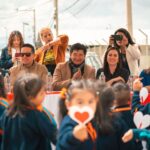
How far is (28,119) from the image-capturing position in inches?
121

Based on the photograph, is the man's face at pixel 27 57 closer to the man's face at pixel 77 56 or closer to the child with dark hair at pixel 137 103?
the man's face at pixel 77 56

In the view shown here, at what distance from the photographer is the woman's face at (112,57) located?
5.50 meters

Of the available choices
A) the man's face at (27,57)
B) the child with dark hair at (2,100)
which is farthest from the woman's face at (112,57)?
the child with dark hair at (2,100)

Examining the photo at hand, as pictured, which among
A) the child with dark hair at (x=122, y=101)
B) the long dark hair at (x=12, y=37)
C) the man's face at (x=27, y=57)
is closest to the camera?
the child with dark hair at (x=122, y=101)

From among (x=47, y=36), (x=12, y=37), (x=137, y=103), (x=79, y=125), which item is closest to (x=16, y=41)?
(x=12, y=37)

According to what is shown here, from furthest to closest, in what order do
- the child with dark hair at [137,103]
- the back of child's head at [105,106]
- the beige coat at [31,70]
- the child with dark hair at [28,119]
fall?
the beige coat at [31,70] → the child with dark hair at [137,103] → the child with dark hair at [28,119] → the back of child's head at [105,106]

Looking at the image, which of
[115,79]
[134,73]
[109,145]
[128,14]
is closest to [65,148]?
[109,145]

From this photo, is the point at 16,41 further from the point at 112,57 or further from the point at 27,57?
the point at 112,57

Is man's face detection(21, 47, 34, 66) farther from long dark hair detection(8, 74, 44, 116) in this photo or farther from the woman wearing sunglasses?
long dark hair detection(8, 74, 44, 116)

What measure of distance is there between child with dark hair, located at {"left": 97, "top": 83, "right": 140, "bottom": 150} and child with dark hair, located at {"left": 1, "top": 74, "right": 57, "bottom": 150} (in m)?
0.39

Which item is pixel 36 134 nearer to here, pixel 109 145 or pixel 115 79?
pixel 109 145

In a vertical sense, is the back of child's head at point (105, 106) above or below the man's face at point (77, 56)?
below

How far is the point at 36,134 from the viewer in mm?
3127

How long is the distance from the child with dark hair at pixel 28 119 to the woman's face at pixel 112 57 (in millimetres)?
2462
